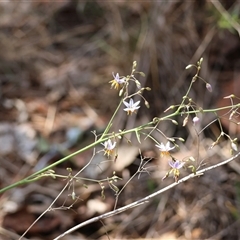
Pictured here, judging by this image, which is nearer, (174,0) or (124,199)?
(124,199)

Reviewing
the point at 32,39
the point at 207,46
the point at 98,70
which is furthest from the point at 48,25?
the point at 207,46

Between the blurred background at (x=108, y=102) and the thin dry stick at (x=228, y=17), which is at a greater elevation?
the thin dry stick at (x=228, y=17)

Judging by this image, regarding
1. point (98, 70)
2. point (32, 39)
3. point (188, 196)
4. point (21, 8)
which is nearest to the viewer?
point (188, 196)

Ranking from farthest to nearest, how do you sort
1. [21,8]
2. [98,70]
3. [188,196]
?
1. [21,8]
2. [98,70]
3. [188,196]

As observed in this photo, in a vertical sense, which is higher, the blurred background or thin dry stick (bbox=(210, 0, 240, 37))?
thin dry stick (bbox=(210, 0, 240, 37))

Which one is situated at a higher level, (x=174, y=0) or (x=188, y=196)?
(x=174, y=0)

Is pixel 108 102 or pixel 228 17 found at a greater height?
pixel 228 17

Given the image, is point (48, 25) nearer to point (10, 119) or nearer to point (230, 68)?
point (10, 119)

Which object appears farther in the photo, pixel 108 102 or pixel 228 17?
pixel 108 102
